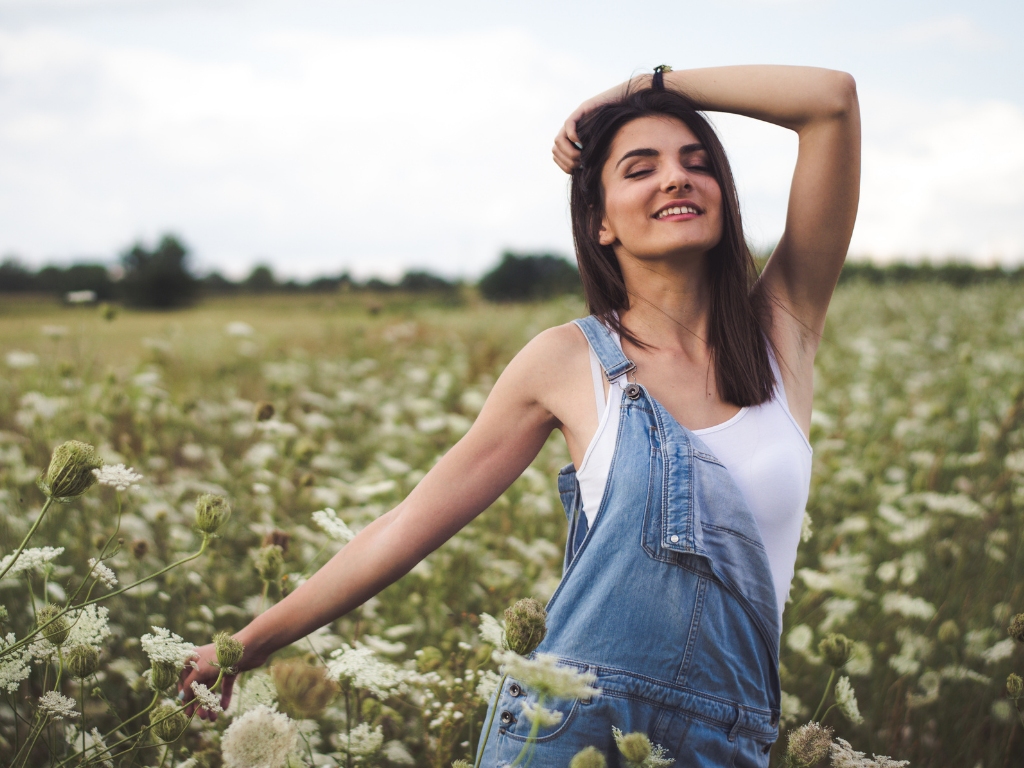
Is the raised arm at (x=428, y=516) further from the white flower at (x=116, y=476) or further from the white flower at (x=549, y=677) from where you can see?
the white flower at (x=549, y=677)

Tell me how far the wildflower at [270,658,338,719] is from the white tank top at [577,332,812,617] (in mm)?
564

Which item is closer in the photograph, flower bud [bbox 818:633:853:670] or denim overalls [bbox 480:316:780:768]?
denim overalls [bbox 480:316:780:768]

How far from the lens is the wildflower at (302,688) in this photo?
4.29 ft

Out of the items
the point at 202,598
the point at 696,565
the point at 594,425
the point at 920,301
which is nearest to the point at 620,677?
the point at 696,565

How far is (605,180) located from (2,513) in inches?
80.2

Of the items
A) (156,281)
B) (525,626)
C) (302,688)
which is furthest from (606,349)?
(156,281)

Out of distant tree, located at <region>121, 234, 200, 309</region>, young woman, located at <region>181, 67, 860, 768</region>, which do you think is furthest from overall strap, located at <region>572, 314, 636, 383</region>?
distant tree, located at <region>121, 234, 200, 309</region>

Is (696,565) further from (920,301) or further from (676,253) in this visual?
(920,301)

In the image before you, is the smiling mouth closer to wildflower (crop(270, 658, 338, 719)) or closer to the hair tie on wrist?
the hair tie on wrist

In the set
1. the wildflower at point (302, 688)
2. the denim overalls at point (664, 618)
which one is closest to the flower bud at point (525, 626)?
the denim overalls at point (664, 618)

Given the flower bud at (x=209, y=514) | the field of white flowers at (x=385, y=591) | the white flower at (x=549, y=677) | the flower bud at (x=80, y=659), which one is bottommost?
the field of white flowers at (x=385, y=591)

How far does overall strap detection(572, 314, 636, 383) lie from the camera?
1.32m

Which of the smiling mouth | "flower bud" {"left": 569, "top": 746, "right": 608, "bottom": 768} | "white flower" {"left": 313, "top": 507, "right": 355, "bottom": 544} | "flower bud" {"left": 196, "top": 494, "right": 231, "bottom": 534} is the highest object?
the smiling mouth

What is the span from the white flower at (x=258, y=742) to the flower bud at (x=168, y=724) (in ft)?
0.27
